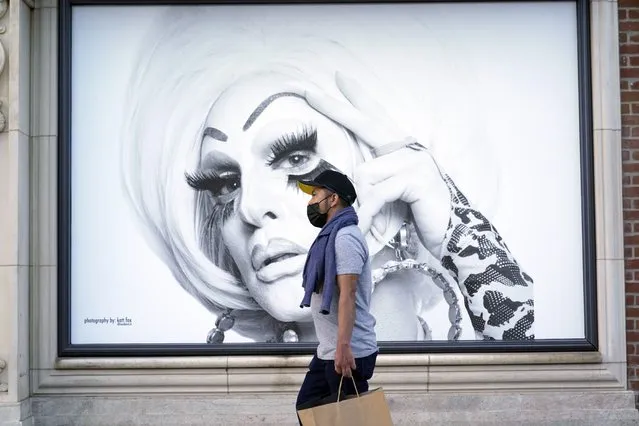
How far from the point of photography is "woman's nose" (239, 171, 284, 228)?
6254 millimetres

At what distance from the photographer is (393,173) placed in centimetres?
629

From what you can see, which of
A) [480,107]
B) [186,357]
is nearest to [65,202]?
[186,357]

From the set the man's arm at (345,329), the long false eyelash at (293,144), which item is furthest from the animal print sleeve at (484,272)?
the man's arm at (345,329)

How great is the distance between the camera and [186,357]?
20.1 feet

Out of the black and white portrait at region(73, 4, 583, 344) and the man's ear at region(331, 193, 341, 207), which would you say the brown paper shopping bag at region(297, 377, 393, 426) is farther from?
the black and white portrait at region(73, 4, 583, 344)

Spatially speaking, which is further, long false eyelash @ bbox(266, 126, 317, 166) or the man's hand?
long false eyelash @ bbox(266, 126, 317, 166)

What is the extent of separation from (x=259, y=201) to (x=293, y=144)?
1.55 ft

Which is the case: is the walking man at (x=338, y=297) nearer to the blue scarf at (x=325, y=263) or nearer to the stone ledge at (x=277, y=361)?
the blue scarf at (x=325, y=263)

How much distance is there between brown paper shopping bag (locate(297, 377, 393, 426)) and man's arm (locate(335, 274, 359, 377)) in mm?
98

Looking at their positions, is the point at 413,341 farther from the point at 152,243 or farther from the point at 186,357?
the point at 152,243

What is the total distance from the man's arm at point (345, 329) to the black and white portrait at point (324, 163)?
1985 mm

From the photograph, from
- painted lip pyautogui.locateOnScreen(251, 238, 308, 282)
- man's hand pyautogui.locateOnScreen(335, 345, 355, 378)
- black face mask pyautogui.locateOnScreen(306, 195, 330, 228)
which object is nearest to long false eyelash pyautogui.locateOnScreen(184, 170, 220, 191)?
painted lip pyautogui.locateOnScreen(251, 238, 308, 282)

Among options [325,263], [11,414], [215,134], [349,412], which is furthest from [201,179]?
[349,412]

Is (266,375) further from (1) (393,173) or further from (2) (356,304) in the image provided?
(2) (356,304)
